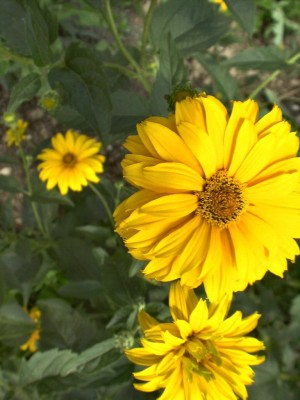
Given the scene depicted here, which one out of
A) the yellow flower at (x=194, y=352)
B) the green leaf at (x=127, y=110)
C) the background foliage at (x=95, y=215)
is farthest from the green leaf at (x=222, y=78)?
the yellow flower at (x=194, y=352)

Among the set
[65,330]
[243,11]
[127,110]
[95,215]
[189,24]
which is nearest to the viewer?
[243,11]

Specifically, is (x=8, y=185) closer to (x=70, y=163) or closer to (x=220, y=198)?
(x=70, y=163)

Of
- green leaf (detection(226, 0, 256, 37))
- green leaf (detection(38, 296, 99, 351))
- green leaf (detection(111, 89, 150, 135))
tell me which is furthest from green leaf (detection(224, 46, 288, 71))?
green leaf (detection(38, 296, 99, 351))

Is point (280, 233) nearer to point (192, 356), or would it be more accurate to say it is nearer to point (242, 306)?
point (192, 356)

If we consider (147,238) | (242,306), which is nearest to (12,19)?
(147,238)

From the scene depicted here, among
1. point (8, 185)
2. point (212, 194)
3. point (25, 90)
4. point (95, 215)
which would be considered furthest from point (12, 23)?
point (95, 215)
